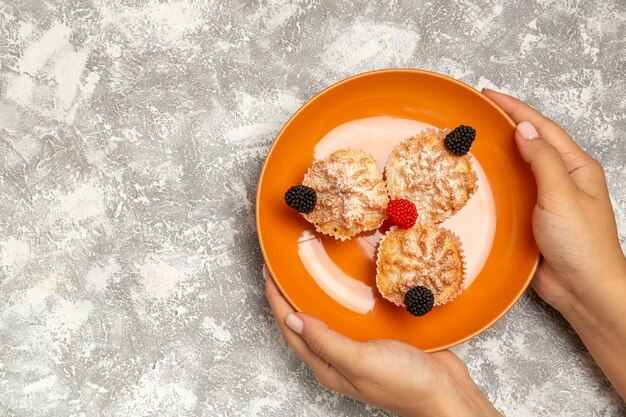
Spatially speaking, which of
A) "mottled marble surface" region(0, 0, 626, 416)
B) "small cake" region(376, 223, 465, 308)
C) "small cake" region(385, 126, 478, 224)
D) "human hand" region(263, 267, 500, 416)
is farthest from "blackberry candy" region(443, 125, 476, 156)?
"human hand" region(263, 267, 500, 416)

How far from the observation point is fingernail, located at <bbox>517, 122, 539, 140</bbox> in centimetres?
174

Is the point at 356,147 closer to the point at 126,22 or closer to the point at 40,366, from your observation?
the point at 126,22

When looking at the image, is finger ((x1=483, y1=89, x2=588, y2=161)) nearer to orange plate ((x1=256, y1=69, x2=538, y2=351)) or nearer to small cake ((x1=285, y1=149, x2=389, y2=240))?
orange plate ((x1=256, y1=69, x2=538, y2=351))

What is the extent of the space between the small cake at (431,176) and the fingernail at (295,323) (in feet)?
1.52

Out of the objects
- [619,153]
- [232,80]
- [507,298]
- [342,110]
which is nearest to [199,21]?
[232,80]

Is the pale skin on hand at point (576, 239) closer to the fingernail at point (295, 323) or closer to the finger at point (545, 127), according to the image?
the finger at point (545, 127)

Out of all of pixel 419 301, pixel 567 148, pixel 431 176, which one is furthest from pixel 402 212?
pixel 567 148

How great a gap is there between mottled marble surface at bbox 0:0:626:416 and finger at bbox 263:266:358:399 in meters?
0.17

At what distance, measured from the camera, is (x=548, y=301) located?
1868 millimetres

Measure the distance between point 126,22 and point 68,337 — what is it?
1.03 meters

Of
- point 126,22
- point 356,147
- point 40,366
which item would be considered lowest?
point 40,366

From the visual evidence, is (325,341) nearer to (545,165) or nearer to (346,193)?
(346,193)

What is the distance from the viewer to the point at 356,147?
73.2 inches

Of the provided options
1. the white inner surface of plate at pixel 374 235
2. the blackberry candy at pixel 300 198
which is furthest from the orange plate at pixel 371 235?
the blackberry candy at pixel 300 198
